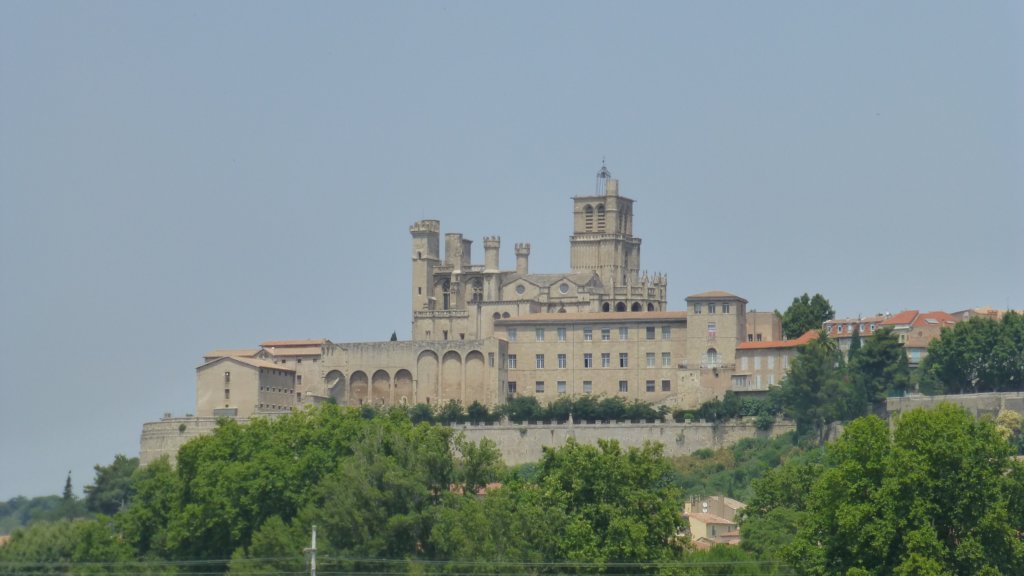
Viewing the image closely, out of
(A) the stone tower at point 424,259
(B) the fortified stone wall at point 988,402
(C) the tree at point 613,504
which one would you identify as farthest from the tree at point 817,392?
(C) the tree at point 613,504

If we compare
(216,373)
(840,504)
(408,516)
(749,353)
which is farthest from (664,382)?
(840,504)

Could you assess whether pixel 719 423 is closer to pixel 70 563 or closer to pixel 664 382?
pixel 664 382

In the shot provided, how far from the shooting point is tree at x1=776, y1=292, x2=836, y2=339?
107500 millimetres

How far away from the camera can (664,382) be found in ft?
347

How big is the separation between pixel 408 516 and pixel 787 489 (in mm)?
11166

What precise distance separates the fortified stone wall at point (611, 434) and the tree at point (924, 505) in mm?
51389

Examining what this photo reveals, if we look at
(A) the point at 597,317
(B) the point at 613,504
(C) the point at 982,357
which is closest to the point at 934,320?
(C) the point at 982,357

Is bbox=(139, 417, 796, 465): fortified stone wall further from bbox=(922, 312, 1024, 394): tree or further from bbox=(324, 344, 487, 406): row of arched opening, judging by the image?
bbox=(922, 312, 1024, 394): tree

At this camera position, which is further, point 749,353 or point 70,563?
point 749,353

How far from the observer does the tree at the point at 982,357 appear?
94.2 meters

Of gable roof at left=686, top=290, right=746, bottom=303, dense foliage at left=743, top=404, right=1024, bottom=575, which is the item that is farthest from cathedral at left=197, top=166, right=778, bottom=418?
dense foliage at left=743, top=404, right=1024, bottom=575

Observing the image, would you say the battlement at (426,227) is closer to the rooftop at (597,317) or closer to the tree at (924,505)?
the rooftop at (597,317)

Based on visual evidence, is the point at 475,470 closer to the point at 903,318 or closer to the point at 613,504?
the point at 613,504

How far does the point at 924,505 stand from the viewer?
46062 millimetres
